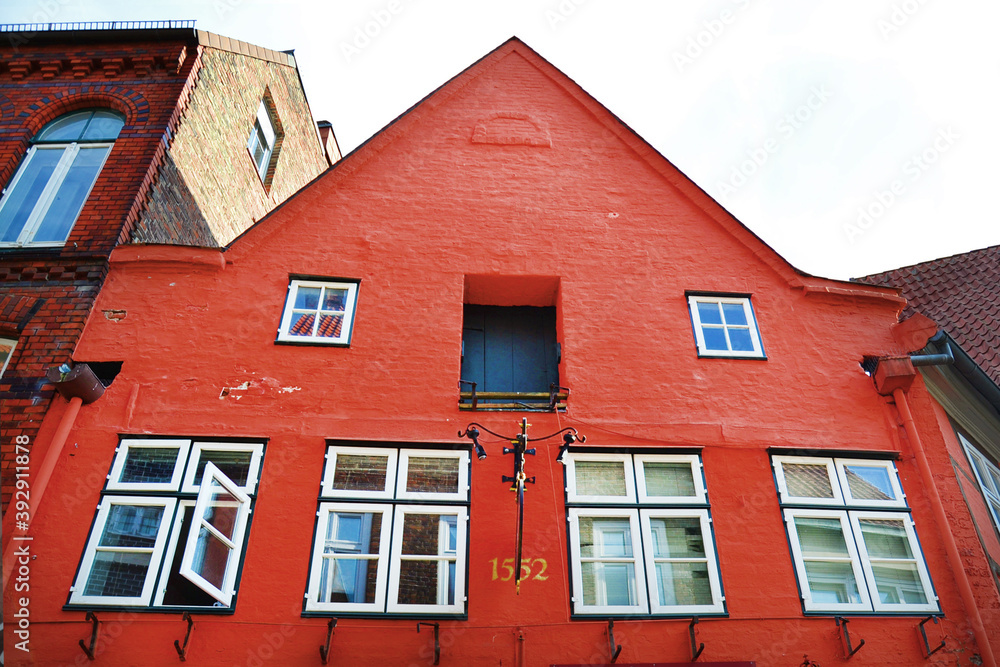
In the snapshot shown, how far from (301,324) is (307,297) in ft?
1.53

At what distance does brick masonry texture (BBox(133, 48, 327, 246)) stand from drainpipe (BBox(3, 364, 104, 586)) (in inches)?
96.9

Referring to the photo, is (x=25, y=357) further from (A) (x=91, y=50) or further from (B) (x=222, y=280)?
(A) (x=91, y=50)

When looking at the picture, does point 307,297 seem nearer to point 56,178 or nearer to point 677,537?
point 56,178

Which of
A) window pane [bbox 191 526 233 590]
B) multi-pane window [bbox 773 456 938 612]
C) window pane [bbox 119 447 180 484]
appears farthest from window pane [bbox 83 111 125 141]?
multi-pane window [bbox 773 456 938 612]

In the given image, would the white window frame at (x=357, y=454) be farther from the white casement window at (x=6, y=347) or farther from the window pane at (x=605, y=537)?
the white casement window at (x=6, y=347)

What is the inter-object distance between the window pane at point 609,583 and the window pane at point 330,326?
164 inches

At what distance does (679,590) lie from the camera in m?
8.28

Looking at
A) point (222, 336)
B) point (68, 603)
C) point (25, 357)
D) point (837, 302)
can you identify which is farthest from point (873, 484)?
point (25, 357)

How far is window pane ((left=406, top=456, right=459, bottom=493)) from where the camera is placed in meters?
8.75

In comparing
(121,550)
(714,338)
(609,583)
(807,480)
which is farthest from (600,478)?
(121,550)

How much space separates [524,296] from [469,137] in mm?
2868

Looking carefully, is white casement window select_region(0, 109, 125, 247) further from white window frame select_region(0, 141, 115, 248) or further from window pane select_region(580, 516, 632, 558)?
window pane select_region(580, 516, 632, 558)

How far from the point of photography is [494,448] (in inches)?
354

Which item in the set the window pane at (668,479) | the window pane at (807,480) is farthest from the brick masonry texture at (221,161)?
the window pane at (807,480)
